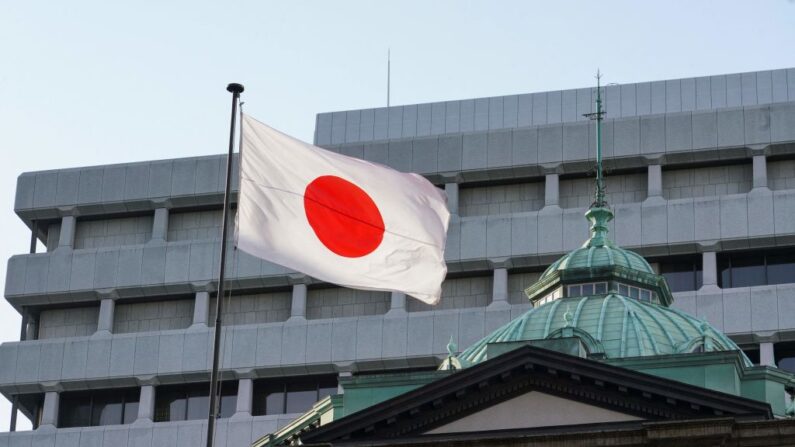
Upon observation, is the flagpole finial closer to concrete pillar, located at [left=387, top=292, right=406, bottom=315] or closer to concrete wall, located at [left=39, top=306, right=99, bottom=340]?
concrete pillar, located at [left=387, top=292, right=406, bottom=315]

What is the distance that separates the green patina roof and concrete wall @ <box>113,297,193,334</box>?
36380 mm

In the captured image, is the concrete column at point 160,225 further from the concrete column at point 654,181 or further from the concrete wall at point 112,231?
the concrete column at point 654,181

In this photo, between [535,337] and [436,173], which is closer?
[535,337]

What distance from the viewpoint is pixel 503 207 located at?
9744 centimetres

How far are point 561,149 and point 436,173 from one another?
5.71 m

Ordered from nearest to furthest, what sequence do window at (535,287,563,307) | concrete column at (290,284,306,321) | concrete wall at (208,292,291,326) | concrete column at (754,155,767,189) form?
window at (535,287,563,307)
concrete column at (754,155,767,189)
concrete column at (290,284,306,321)
concrete wall at (208,292,291,326)

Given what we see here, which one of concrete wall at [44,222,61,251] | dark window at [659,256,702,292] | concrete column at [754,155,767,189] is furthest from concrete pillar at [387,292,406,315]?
concrete wall at [44,222,61,251]

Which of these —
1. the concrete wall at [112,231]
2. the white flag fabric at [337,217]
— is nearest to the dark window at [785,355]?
the concrete wall at [112,231]

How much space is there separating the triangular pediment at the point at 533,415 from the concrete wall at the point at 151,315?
157ft

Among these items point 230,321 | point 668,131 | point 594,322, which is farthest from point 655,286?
point 230,321

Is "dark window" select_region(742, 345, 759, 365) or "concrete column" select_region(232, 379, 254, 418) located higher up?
"dark window" select_region(742, 345, 759, 365)

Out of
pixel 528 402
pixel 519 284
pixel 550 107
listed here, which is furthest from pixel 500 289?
pixel 528 402

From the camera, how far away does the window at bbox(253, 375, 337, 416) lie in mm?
96812

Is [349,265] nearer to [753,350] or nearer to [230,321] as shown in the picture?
[753,350]
